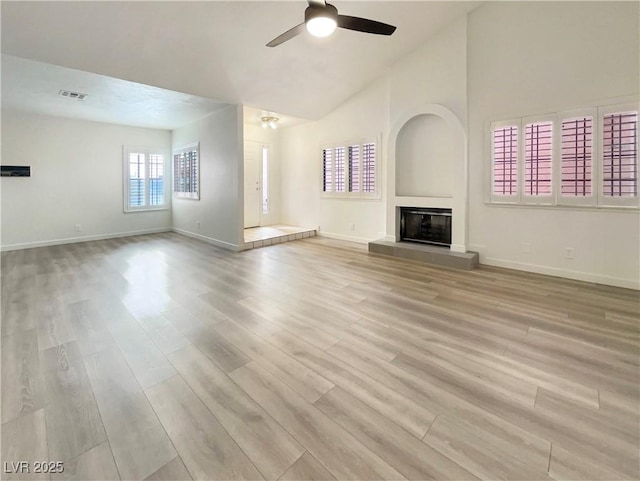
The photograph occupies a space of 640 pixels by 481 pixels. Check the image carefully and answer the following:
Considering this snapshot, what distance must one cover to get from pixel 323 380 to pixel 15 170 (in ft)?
25.3

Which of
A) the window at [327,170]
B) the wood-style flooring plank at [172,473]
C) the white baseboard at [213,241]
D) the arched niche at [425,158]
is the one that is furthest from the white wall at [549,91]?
the wood-style flooring plank at [172,473]

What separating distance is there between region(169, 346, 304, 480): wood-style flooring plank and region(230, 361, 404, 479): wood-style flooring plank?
0.05 metres

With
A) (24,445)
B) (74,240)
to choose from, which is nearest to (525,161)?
(24,445)

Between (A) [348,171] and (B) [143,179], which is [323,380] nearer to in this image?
(A) [348,171]

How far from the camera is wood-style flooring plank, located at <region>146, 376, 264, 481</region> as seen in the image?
1387 mm

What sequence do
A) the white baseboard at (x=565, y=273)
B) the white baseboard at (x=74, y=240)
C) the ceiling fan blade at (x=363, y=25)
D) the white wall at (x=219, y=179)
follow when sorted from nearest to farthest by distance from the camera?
1. the ceiling fan blade at (x=363, y=25)
2. the white baseboard at (x=565, y=273)
3. the white wall at (x=219, y=179)
4. the white baseboard at (x=74, y=240)

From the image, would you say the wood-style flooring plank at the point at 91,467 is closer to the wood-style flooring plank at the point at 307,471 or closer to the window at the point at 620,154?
the wood-style flooring plank at the point at 307,471

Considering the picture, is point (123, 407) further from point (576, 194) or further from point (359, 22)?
point (576, 194)

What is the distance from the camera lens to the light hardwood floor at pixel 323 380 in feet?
4.78

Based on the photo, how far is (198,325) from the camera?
113 inches

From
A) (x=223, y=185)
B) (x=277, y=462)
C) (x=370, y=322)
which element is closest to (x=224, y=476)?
(x=277, y=462)

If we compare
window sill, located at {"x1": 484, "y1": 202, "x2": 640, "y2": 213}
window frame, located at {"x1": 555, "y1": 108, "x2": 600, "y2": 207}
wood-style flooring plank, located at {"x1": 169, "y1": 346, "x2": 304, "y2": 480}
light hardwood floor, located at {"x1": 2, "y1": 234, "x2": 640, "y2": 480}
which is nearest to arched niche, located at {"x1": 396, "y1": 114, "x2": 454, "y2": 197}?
window sill, located at {"x1": 484, "y1": 202, "x2": 640, "y2": 213}

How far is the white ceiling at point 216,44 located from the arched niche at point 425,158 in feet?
4.33

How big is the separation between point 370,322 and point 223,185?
463cm
